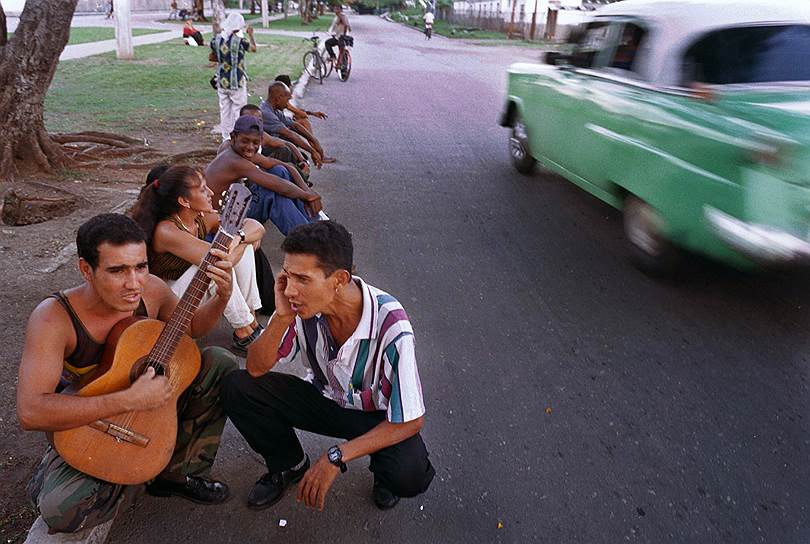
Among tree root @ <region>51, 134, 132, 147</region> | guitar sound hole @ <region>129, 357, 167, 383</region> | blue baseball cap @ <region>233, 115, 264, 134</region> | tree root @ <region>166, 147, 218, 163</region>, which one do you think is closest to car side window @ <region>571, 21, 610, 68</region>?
blue baseball cap @ <region>233, 115, 264, 134</region>

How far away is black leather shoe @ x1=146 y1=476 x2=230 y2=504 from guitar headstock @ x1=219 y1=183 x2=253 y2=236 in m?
1.04

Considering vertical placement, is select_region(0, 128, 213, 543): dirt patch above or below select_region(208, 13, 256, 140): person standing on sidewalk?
below

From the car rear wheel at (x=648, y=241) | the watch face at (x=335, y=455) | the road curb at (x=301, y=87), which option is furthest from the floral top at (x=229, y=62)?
the watch face at (x=335, y=455)

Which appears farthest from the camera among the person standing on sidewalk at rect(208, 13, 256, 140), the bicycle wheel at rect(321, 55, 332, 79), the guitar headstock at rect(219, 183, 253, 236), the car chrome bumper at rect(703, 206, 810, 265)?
the bicycle wheel at rect(321, 55, 332, 79)

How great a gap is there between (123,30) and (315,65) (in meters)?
6.03

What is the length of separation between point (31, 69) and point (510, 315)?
5.68 m

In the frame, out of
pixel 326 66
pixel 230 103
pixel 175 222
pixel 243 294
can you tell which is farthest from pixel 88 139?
pixel 326 66

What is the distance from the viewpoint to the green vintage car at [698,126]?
3.66 meters

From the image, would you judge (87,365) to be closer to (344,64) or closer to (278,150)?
(278,150)

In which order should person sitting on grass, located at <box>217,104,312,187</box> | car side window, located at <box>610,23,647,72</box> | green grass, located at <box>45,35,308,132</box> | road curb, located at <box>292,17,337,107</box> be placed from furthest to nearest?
road curb, located at <box>292,17,337,107</box>, green grass, located at <box>45,35,308,132</box>, person sitting on grass, located at <box>217,104,312,187</box>, car side window, located at <box>610,23,647,72</box>

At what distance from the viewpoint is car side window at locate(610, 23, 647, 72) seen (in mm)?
5160

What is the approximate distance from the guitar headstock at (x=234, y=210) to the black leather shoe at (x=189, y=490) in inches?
41.0

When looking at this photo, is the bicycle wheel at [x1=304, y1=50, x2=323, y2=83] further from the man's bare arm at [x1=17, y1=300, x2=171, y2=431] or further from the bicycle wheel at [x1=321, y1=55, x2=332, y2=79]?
the man's bare arm at [x1=17, y1=300, x2=171, y2=431]

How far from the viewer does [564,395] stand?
3496mm
